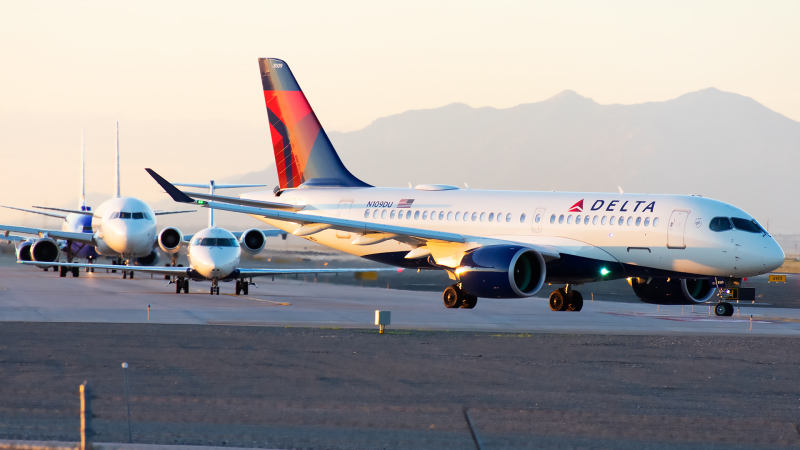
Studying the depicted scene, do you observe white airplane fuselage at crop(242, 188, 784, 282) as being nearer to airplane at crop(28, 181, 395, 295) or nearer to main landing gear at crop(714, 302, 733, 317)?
main landing gear at crop(714, 302, 733, 317)

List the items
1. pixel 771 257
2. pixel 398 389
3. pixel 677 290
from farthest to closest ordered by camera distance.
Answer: pixel 677 290 → pixel 771 257 → pixel 398 389

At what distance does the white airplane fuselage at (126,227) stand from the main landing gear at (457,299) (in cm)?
2165

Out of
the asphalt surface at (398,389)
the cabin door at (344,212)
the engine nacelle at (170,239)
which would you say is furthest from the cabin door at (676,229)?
the engine nacelle at (170,239)

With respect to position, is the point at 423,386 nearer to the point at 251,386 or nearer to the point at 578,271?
the point at 251,386

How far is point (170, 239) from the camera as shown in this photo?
1810 inches

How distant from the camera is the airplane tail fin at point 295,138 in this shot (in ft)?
116

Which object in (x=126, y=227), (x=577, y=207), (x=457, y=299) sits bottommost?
(x=457, y=299)

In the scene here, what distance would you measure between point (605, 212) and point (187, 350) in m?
15.0

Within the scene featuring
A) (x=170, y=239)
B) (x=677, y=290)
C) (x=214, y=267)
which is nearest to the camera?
(x=677, y=290)

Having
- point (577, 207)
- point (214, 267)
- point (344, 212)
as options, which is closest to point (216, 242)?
point (214, 267)

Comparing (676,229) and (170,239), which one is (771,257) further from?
(170,239)

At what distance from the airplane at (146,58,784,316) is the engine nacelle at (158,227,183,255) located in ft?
41.9

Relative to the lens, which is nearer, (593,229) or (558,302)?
(593,229)

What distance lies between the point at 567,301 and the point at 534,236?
235 centimetres
